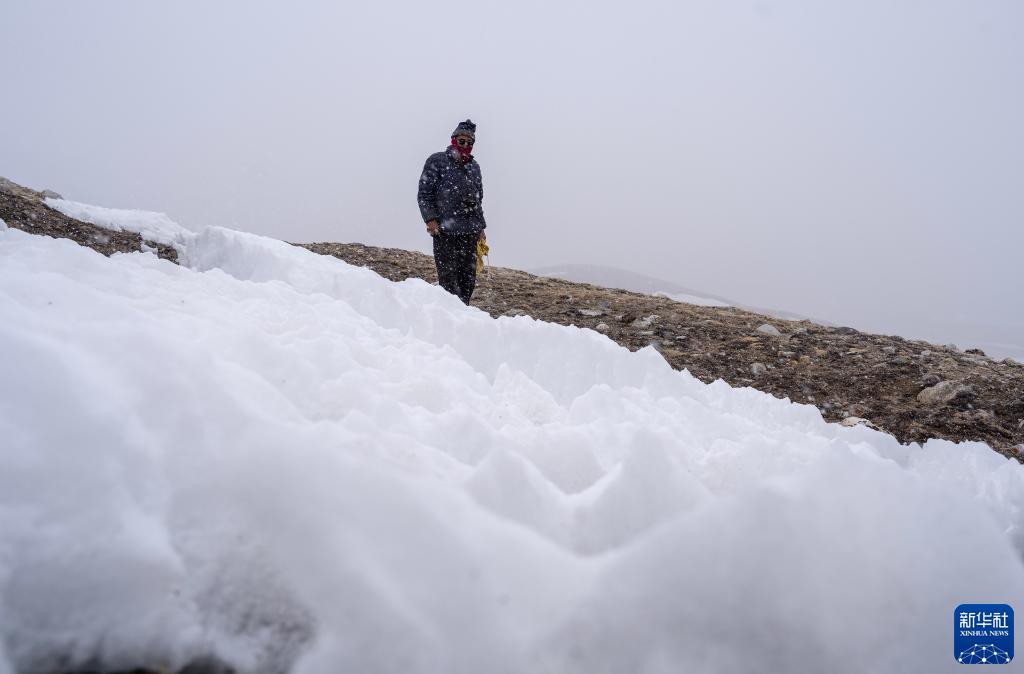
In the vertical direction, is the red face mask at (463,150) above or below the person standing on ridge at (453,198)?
above

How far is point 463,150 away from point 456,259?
1.13m

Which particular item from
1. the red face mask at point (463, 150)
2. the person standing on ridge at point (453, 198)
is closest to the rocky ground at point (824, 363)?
the person standing on ridge at point (453, 198)

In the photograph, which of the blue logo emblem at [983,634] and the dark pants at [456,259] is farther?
the dark pants at [456,259]

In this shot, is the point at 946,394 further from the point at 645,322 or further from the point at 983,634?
the point at 983,634

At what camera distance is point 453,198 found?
227 inches

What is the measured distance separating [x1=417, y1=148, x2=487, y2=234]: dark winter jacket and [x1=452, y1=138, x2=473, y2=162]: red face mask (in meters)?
0.04

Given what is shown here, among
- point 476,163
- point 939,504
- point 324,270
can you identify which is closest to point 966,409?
point 939,504

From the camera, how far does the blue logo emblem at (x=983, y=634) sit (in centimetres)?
121

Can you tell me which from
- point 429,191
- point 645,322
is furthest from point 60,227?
point 645,322

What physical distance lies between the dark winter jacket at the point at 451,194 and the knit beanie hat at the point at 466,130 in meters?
0.18

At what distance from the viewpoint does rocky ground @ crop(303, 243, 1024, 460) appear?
190 inches

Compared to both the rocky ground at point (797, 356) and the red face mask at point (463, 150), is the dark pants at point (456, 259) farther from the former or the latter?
the rocky ground at point (797, 356)

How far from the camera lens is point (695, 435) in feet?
7.95

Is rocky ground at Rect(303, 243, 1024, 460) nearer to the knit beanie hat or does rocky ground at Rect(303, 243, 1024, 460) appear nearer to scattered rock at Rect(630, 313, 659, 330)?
scattered rock at Rect(630, 313, 659, 330)
